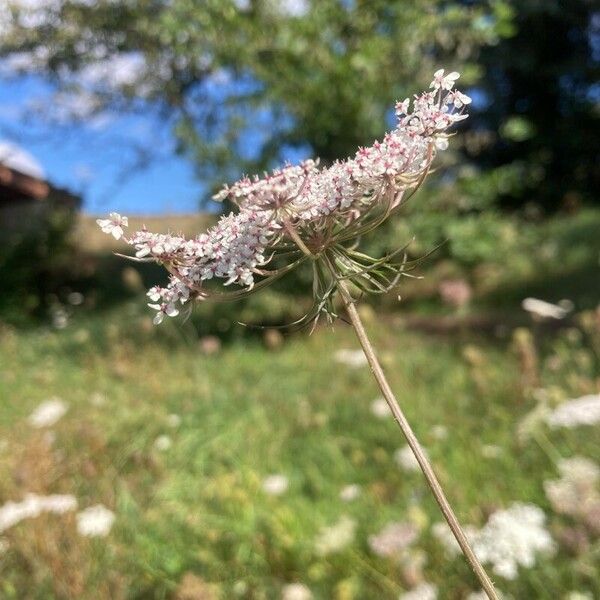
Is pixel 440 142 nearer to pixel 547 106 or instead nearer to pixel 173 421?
pixel 173 421

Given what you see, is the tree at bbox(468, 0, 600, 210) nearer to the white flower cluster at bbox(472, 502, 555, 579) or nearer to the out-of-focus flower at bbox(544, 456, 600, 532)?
the out-of-focus flower at bbox(544, 456, 600, 532)

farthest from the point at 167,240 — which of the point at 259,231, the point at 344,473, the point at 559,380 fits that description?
the point at 559,380

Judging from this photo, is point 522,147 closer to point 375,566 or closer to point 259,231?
point 375,566

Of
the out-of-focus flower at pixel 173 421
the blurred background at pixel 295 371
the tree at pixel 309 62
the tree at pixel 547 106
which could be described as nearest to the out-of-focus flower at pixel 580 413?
the blurred background at pixel 295 371

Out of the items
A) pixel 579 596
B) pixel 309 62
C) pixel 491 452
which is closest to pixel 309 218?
pixel 579 596

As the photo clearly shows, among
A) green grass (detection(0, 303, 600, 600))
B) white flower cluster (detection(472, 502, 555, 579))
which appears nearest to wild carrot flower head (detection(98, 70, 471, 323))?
white flower cluster (detection(472, 502, 555, 579))
